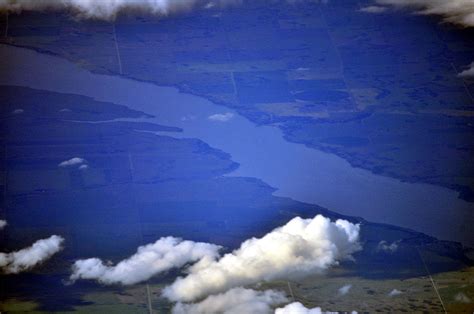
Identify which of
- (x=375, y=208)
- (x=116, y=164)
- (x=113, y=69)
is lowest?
(x=375, y=208)

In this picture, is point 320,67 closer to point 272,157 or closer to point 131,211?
point 272,157

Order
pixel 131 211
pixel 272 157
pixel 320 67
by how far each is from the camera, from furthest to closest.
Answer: pixel 320 67 < pixel 272 157 < pixel 131 211

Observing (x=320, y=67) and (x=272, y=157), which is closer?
(x=272, y=157)

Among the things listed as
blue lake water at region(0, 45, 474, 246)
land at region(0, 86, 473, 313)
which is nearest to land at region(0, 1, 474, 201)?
blue lake water at region(0, 45, 474, 246)

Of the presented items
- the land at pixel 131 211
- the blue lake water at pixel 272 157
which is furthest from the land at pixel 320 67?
the land at pixel 131 211

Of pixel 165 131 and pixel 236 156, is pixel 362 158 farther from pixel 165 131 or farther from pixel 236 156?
pixel 165 131

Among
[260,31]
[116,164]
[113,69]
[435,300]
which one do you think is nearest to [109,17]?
[113,69]

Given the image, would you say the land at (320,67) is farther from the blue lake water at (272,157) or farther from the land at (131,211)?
the land at (131,211)

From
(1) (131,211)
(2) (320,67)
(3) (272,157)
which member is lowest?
(1) (131,211)

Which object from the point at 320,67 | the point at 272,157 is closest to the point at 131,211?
the point at 272,157

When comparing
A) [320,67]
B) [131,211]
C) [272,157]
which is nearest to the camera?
[131,211]
